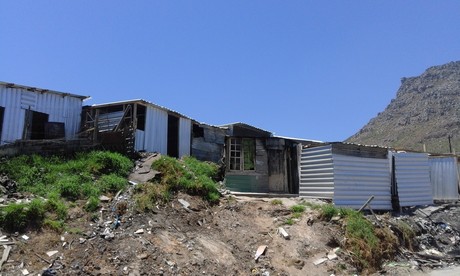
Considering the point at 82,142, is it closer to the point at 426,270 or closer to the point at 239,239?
the point at 239,239

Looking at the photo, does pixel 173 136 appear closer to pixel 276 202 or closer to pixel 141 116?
pixel 141 116

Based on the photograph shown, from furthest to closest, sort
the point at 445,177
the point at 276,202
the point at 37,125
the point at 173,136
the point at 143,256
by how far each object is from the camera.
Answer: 1. the point at 173,136
2. the point at 445,177
3. the point at 37,125
4. the point at 276,202
5. the point at 143,256

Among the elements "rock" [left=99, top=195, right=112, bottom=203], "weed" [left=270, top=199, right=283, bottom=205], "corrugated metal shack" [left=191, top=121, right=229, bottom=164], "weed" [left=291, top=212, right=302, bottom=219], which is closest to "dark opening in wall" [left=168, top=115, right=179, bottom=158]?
"corrugated metal shack" [left=191, top=121, right=229, bottom=164]

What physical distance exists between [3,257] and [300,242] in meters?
7.28

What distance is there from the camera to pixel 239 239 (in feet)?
36.5

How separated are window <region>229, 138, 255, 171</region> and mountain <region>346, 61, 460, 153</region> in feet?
99.7

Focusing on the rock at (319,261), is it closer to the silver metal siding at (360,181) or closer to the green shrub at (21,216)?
the silver metal siding at (360,181)

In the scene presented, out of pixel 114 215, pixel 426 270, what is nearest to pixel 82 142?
pixel 114 215

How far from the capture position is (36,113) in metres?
16.3

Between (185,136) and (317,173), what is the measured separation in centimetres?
714

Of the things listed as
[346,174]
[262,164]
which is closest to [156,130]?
[262,164]

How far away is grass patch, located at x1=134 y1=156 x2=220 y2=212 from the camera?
446 inches

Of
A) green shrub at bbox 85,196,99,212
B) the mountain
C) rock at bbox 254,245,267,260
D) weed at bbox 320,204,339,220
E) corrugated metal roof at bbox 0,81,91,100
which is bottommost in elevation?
rock at bbox 254,245,267,260

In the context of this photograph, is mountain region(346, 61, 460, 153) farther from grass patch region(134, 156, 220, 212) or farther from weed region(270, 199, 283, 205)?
grass patch region(134, 156, 220, 212)
